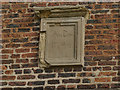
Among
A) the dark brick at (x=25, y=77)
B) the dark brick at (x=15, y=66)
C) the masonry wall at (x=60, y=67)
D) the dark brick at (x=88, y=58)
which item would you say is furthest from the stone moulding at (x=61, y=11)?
the dark brick at (x=25, y=77)

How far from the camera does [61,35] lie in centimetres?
448

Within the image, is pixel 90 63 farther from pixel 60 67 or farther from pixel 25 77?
pixel 25 77

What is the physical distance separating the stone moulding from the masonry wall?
124 millimetres

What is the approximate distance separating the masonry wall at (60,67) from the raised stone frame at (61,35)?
0.10 metres

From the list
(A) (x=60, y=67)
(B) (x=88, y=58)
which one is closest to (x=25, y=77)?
(A) (x=60, y=67)

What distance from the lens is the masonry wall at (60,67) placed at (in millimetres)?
4336

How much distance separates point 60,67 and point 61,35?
493 millimetres

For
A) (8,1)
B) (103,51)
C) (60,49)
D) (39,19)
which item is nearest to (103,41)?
(103,51)

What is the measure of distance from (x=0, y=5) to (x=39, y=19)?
719mm

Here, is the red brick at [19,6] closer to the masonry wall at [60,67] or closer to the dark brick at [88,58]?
the masonry wall at [60,67]

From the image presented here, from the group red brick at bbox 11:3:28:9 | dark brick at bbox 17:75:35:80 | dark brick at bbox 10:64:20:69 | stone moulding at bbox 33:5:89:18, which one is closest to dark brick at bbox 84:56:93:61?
stone moulding at bbox 33:5:89:18

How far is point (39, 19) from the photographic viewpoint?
4633 mm

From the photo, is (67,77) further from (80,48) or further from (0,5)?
(0,5)

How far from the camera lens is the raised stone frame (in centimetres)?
438
